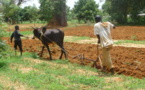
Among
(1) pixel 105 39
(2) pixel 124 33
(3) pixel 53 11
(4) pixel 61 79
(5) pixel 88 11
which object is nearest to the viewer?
(4) pixel 61 79

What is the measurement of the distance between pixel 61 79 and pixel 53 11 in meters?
28.9

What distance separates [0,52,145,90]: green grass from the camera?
641 cm

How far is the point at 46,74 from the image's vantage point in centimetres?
786

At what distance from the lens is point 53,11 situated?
35.3m

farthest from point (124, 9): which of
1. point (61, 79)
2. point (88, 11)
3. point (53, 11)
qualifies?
point (61, 79)

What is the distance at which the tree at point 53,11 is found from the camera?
114 feet

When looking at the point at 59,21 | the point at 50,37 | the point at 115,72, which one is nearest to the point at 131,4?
the point at 59,21

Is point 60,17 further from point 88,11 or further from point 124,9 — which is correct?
point 88,11

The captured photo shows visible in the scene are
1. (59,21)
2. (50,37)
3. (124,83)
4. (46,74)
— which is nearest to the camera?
(124,83)

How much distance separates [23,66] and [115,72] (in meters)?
3.40

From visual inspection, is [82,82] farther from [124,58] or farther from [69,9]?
[69,9]

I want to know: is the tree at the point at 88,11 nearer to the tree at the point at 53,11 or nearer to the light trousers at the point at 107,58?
the tree at the point at 53,11

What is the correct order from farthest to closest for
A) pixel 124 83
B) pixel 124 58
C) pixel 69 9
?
1. pixel 69 9
2. pixel 124 58
3. pixel 124 83

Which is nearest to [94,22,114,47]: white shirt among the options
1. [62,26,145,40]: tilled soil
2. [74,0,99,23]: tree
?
[62,26,145,40]: tilled soil
